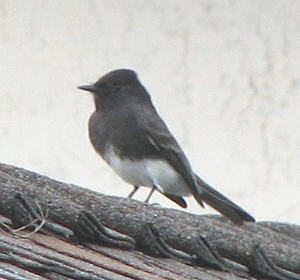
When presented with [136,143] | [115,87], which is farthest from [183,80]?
[136,143]

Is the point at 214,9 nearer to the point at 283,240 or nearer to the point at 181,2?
the point at 181,2

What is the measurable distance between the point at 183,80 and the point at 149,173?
1411 millimetres

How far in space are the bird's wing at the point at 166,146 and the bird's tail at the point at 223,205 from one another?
0.10 feet

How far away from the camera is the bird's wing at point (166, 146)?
20.3ft

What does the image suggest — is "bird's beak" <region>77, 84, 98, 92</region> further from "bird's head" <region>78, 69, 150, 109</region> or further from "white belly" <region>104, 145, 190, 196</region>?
"white belly" <region>104, 145, 190, 196</region>

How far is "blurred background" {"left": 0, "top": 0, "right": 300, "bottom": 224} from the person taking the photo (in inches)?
284

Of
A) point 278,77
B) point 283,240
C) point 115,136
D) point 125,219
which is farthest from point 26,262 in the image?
point 278,77

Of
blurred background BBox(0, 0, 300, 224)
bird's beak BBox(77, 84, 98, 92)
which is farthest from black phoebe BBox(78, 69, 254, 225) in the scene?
blurred background BBox(0, 0, 300, 224)

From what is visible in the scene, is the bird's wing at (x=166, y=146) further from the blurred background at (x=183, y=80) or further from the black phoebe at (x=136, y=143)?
the blurred background at (x=183, y=80)

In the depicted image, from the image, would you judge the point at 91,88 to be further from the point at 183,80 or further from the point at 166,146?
the point at 183,80

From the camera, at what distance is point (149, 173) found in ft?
20.3

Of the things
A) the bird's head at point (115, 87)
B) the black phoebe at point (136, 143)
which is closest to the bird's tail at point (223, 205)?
the black phoebe at point (136, 143)

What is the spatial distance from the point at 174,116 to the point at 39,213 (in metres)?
3.94

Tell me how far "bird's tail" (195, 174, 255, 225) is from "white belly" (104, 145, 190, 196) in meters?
0.07
